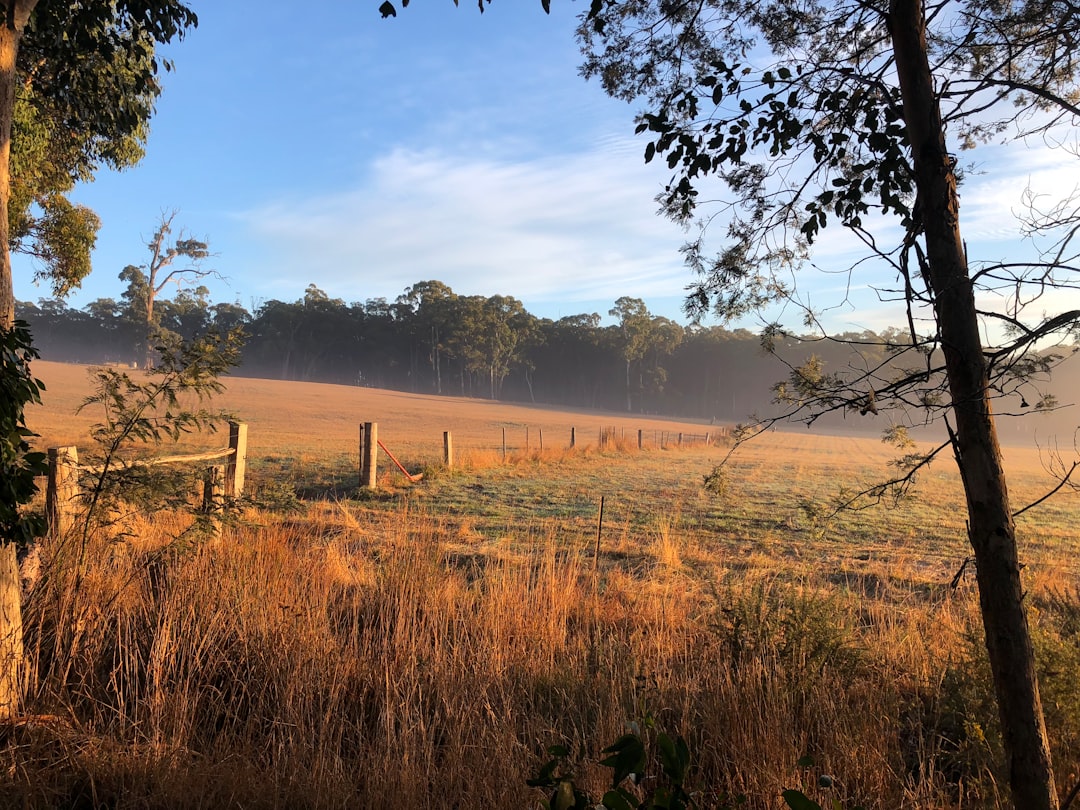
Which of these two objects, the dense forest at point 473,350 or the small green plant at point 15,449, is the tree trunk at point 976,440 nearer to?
the small green plant at point 15,449

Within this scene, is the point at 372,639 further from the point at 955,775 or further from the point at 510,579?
the point at 955,775

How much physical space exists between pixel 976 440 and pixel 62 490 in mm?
5874

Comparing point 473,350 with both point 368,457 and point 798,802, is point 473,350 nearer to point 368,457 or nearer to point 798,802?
point 368,457

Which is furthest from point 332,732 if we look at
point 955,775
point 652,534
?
point 652,534

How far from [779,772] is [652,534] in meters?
7.97

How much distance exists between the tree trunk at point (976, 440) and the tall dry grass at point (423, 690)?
0.57m

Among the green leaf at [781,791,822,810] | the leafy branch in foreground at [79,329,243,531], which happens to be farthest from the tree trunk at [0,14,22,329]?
the green leaf at [781,791,822,810]

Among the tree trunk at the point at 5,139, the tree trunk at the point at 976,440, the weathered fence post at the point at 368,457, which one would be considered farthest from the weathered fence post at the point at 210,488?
the weathered fence post at the point at 368,457

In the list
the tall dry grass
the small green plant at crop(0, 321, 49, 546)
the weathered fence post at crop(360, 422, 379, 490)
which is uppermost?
the small green plant at crop(0, 321, 49, 546)

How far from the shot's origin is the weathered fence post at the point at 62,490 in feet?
15.6

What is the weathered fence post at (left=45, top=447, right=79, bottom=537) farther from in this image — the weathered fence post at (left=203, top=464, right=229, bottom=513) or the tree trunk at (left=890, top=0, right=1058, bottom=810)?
the tree trunk at (left=890, top=0, right=1058, bottom=810)

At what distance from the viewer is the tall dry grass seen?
2762 millimetres

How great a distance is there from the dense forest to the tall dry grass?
87.8m

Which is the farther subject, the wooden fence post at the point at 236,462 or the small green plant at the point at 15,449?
the wooden fence post at the point at 236,462
